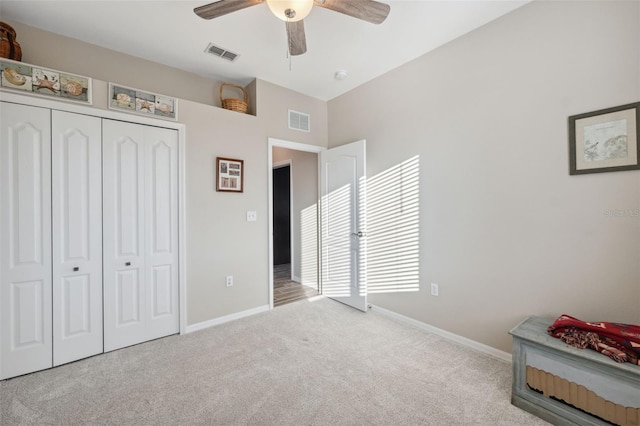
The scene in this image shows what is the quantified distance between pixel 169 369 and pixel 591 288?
3152mm

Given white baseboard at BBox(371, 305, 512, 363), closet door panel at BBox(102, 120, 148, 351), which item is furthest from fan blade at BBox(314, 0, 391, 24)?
white baseboard at BBox(371, 305, 512, 363)

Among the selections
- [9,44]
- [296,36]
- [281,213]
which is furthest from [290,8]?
[281,213]

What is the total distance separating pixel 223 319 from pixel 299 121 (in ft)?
8.72

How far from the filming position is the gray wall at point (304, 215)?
4.12 m

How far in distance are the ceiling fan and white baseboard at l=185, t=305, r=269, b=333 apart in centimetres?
275

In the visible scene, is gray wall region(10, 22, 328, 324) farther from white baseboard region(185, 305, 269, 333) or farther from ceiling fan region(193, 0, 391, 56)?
ceiling fan region(193, 0, 391, 56)

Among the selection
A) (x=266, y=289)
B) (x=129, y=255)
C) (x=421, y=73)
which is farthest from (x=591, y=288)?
(x=129, y=255)

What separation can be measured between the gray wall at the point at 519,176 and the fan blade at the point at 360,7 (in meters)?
1.21

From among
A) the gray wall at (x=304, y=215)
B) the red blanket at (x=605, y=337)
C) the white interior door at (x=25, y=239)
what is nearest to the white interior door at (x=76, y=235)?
the white interior door at (x=25, y=239)

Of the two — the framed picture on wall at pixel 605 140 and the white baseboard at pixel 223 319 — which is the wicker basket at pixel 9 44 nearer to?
the white baseboard at pixel 223 319

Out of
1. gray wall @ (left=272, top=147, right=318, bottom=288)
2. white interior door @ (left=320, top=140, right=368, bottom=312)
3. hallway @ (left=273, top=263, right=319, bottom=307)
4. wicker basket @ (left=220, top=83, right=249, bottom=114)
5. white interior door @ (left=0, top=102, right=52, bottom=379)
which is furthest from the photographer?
gray wall @ (left=272, top=147, right=318, bottom=288)

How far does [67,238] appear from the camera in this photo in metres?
2.15

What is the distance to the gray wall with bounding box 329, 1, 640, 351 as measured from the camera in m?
1.69

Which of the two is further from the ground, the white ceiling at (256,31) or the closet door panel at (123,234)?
the white ceiling at (256,31)
